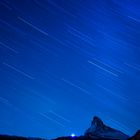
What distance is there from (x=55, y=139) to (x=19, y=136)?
523 centimetres

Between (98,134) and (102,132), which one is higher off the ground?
(102,132)

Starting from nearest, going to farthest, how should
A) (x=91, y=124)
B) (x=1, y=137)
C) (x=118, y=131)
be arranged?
(x=1, y=137) < (x=118, y=131) < (x=91, y=124)

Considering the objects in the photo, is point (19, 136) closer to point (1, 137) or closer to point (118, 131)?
point (1, 137)

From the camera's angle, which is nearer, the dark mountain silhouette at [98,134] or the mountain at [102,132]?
the dark mountain silhouette at [98,134]

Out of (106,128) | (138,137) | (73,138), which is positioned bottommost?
(138,137)

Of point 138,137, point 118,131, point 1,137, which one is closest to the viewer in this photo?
point 138,137

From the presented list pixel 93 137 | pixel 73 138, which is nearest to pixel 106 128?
pixel 93 137

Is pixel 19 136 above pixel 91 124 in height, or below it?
below

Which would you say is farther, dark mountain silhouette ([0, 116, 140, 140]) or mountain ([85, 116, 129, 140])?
mountain ([85, 116, 129, 140])

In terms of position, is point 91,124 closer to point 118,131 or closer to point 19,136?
point 118,131

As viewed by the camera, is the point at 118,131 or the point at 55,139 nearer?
the point at 55,139

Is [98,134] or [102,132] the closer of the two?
[98,134]

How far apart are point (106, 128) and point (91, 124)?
180 inches

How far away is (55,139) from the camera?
45.3 m
